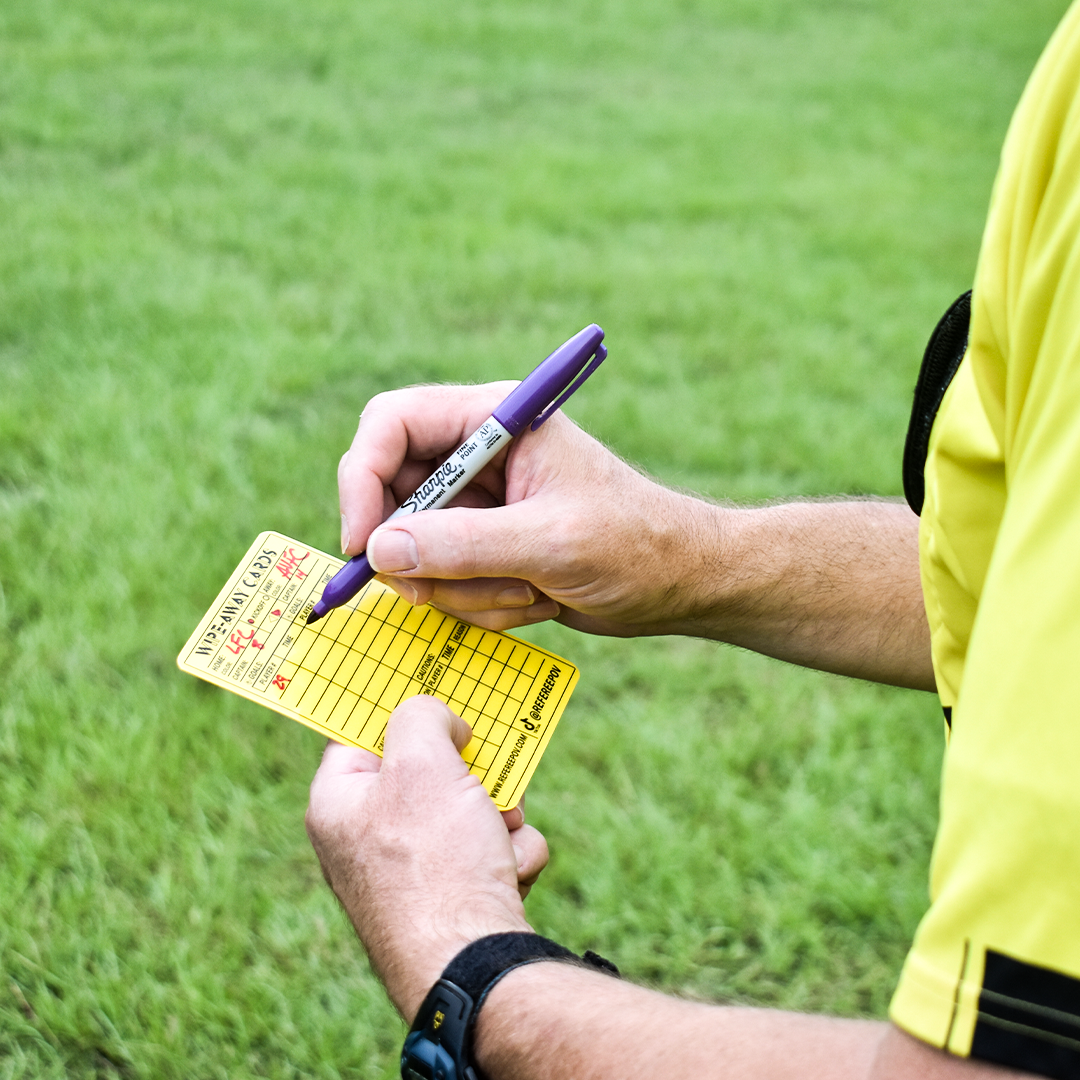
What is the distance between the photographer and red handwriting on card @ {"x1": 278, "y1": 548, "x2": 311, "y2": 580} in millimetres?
1343

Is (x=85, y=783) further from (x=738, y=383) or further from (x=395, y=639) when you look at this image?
(x=738, y=383)

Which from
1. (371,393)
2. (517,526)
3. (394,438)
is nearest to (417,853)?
(517,526)

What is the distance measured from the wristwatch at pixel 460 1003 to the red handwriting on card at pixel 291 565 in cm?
59

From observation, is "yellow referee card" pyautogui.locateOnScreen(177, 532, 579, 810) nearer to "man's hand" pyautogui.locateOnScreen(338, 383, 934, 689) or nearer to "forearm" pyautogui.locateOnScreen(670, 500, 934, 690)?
"man's hand" pyautogui.locateOnScreen(338, 383, 934, 689)

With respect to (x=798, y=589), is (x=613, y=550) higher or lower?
higher

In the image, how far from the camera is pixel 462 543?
48.5 inches

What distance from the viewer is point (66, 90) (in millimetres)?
4586

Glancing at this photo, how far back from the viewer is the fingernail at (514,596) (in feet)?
4.42

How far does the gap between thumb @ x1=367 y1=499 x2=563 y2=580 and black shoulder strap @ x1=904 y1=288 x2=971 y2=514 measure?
0.45 metres

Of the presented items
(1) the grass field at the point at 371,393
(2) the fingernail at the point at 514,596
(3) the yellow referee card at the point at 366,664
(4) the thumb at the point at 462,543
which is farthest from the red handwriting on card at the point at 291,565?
(1) the grass field at the point at 371,393

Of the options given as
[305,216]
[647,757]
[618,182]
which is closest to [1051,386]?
[647,757]

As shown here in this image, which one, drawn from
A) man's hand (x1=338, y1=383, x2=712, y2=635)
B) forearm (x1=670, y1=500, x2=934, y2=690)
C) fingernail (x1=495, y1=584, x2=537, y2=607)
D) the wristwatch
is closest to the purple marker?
man's hand (x1=338, y1=383, x2=712, y2=635)

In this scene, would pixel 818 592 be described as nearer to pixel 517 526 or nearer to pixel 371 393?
pixel 517 526

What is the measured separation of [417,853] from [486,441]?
0.53 m
